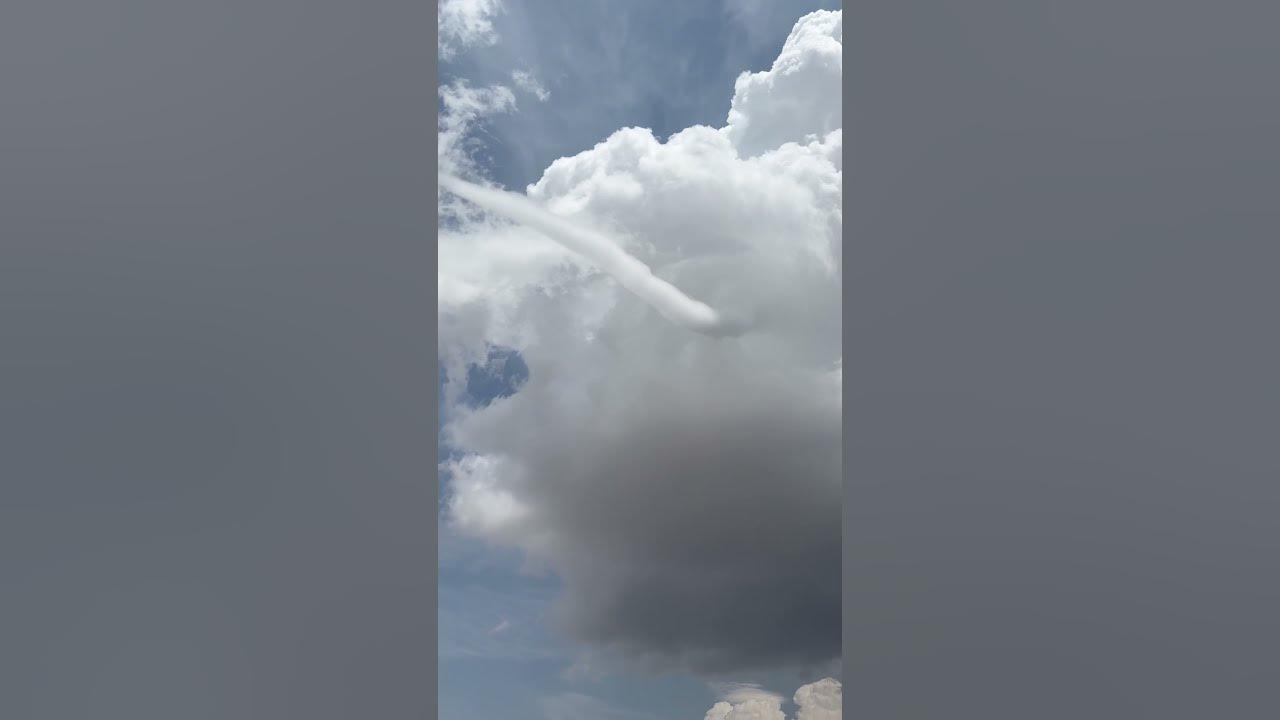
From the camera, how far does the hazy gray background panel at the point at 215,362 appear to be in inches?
97.6

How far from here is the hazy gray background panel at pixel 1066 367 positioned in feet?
7.87

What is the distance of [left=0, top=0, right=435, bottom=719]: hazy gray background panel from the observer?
8.13 ft

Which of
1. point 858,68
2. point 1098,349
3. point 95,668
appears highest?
point 858,68

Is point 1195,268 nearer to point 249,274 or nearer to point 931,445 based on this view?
point 931,445

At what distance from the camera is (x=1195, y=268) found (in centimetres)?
245

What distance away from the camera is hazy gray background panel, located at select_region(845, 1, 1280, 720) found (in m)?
2.40

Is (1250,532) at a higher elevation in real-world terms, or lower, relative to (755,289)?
lower

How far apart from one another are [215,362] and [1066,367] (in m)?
2.33

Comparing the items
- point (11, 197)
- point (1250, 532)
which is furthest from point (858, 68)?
point (11, 197)

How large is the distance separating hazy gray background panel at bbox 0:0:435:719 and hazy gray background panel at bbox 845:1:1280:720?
4.24 ft

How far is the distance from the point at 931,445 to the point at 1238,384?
2.60ft

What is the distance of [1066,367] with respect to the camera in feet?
8.18

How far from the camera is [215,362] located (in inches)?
101

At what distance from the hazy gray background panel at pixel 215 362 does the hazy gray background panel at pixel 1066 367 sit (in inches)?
50.9
